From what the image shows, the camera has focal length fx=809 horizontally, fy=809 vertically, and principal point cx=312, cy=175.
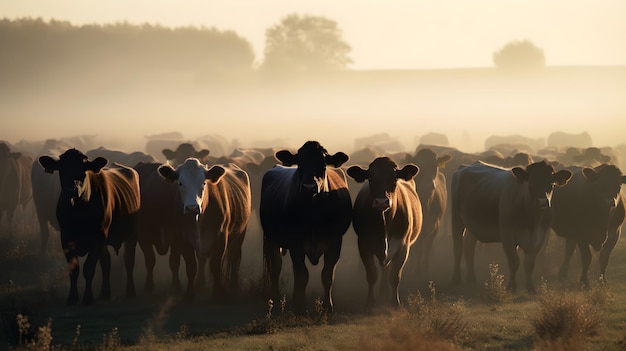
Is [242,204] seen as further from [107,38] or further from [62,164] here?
[107,38]

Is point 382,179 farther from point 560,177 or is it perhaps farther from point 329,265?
point 560,177

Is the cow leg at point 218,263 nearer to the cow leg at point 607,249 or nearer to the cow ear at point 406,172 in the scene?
the cow ear at point 406,172

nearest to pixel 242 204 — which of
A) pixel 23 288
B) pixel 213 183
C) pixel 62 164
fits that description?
pixel 213 183

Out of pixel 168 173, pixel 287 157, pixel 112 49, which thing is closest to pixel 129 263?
pixel 168 173

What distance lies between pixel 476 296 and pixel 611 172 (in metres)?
3.57

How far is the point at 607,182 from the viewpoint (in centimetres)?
1480

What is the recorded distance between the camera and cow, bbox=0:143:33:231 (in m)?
19.9

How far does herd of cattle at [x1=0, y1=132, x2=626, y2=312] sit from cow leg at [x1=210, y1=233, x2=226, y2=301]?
0.02 meters

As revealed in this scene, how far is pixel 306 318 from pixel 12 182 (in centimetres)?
1169

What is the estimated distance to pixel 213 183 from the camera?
1254cm

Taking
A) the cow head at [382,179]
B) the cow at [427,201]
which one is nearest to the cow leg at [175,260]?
the cow head at [382,179]

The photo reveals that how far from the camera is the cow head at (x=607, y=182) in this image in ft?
48.3

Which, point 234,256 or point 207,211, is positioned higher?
point 207,211

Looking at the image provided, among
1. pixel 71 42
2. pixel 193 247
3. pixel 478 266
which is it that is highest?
pixel 71 42
